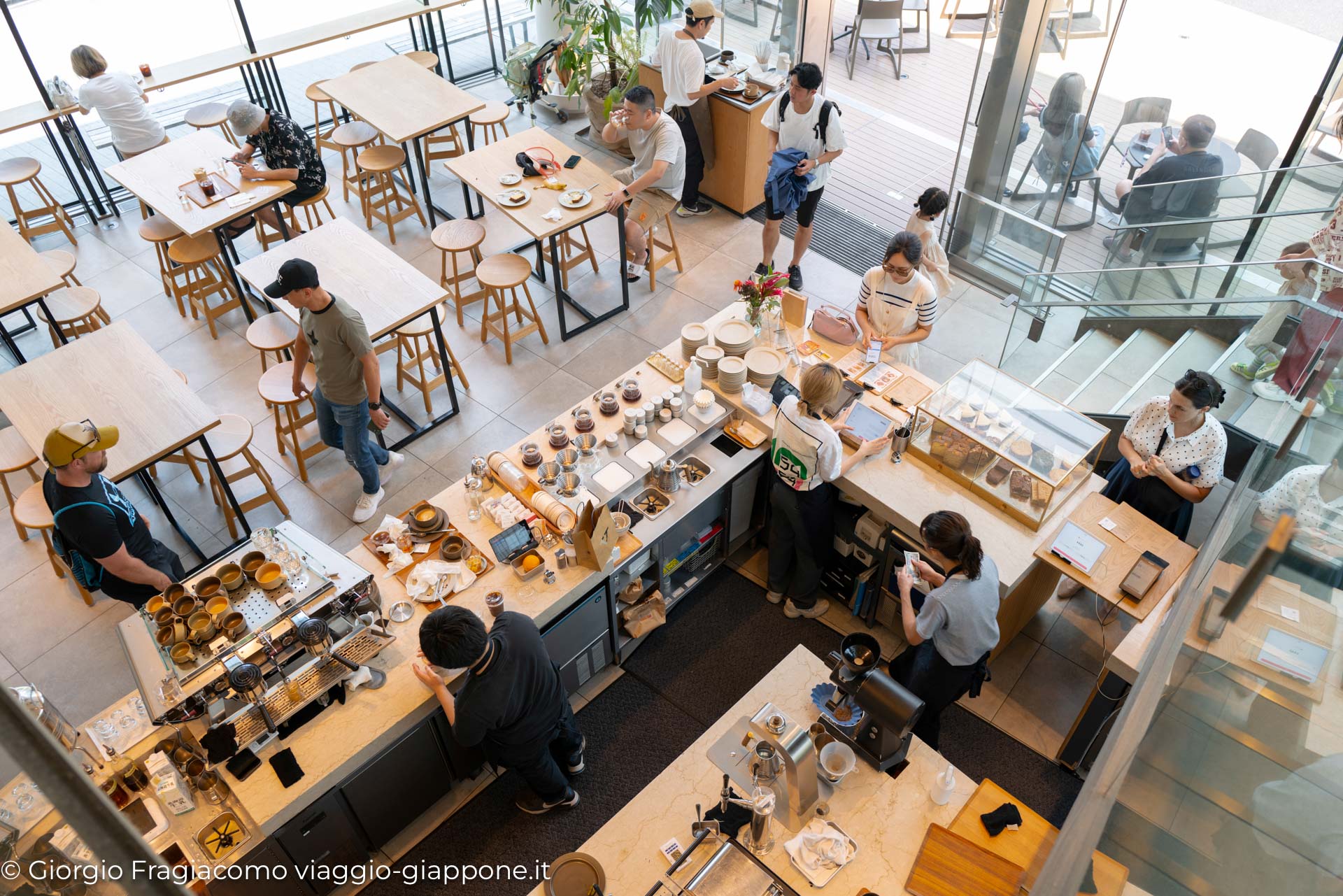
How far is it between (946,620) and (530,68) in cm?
730

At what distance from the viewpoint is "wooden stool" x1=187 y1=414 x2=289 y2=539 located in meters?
5.64

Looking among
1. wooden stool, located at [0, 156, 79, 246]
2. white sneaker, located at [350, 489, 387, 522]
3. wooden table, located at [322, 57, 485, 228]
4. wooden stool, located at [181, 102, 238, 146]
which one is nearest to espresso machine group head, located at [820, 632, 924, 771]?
white sneaker, located at [350, 489, 387, 522]

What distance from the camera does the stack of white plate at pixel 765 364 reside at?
5367 millimetres

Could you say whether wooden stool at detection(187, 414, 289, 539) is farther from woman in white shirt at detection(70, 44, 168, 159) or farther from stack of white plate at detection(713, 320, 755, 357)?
woman in white shirt at detection(70, 44, 168, 159)

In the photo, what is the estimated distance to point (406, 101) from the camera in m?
8.04

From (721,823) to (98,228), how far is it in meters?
8.30

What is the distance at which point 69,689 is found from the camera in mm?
5148

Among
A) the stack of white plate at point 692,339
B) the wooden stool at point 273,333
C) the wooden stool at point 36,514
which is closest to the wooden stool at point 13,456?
the wooden stool at point 36,514

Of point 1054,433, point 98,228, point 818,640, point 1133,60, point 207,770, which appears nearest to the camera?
point 207,770

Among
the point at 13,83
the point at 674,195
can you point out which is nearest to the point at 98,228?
the point at 13,83

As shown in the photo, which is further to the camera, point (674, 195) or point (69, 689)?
point (674, 195)

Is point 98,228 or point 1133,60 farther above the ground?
point 1133,60

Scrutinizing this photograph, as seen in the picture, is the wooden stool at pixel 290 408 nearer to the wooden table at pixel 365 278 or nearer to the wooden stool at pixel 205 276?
the wooden table at pixel 365 278

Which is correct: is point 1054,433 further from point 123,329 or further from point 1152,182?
point 123,329
